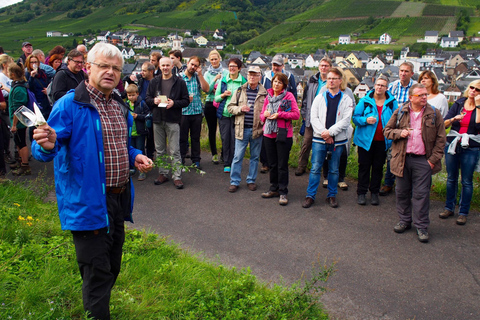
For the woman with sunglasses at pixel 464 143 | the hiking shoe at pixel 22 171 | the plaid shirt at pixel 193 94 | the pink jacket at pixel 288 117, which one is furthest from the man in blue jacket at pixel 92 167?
the hiking shoe at pixel 22 171

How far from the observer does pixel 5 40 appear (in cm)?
8838

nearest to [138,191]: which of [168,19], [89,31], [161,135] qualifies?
[161,135]

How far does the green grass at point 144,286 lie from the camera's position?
3.56 metres

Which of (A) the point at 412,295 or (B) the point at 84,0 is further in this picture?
(B) the point at 84,0

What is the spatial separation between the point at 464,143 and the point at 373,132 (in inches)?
53.1

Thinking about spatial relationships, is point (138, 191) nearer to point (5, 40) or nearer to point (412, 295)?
point (412, 295)

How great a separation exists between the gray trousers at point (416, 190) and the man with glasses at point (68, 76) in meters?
5.44

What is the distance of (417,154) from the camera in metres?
5.68

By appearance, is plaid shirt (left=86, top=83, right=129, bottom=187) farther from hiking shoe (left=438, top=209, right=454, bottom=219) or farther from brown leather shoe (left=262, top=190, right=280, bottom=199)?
hiking shoe (left=438, top=209, right=454, bottom=219)

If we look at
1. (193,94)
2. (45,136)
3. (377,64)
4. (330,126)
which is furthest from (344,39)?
(45,136)

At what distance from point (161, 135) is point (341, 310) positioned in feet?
15.7

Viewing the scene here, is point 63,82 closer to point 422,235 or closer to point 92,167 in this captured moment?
point 92,167

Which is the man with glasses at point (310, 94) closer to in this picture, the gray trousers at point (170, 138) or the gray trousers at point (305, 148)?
the gray trousers at point (305, 148)

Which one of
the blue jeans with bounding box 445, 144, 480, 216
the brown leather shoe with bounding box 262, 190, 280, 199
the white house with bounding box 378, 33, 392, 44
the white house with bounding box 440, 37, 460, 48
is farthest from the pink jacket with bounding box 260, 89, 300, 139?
the white house with bounding box 440, 37, 460, 48
